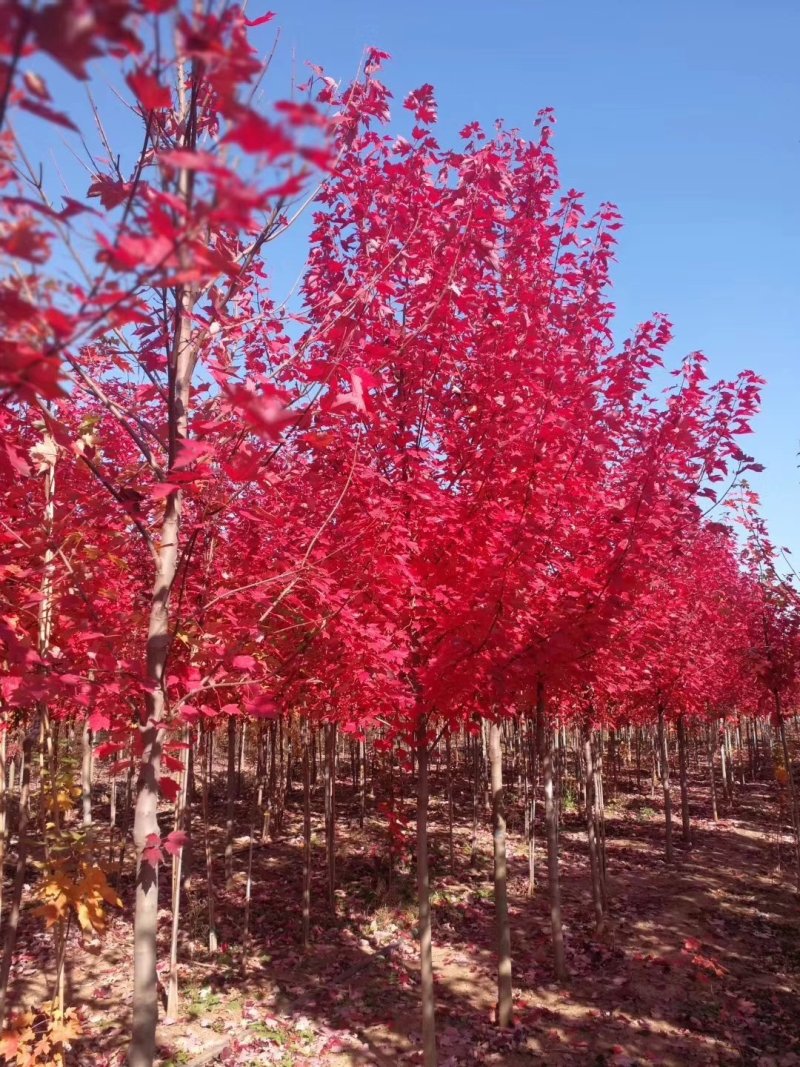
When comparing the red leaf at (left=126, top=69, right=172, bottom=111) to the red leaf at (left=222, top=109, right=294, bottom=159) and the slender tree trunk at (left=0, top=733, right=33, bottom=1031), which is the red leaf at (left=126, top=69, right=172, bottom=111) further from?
the slender tree trunk at (left=0, top=733, right=33, bottom=1031)

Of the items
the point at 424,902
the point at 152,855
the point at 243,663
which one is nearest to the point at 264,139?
the point at 243,663

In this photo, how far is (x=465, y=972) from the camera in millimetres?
8555

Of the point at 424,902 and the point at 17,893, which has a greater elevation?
the point at 17,893

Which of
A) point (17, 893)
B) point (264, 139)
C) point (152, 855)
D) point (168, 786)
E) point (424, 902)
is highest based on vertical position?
point (264, 139)

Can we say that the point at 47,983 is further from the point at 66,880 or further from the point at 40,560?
the point at 40,560

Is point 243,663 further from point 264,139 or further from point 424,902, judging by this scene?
point 424,902

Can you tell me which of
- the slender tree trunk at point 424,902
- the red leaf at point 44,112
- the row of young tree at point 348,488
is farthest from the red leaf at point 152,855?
the slender tree trunk at point 424,902

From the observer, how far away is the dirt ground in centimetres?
664

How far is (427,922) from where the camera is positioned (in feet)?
18.9

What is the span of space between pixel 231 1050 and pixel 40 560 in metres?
5.86

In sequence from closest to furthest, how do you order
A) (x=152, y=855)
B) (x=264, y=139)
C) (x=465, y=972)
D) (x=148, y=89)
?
(x=264, y=139)
(x=148, y=89)
(x=152, y=855)
(x=465, y=972)

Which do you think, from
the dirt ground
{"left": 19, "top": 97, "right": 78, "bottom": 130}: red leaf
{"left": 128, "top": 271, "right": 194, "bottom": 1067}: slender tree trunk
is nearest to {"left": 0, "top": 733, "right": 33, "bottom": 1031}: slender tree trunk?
the dirt ground

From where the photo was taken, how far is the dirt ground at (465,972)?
6.64m

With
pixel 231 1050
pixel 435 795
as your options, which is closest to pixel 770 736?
pixel 435 795
